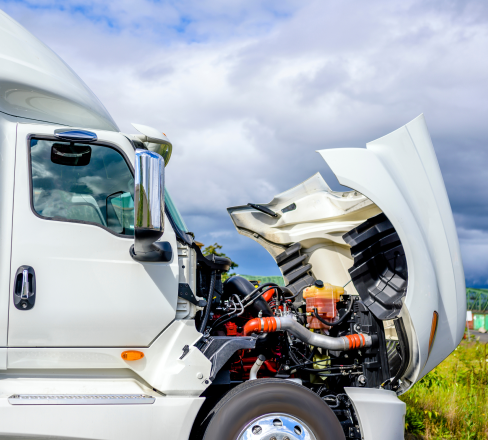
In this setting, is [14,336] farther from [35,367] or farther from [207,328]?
[207,328]

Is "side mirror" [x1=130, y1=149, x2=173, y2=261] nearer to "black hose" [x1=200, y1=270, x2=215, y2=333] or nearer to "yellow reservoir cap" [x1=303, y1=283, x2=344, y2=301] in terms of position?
"black hose" [x1=200, y1=270, x2=215, y2=333]

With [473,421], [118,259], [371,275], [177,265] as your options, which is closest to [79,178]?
[118,259]

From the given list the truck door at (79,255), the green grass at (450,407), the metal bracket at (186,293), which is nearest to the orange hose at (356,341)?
the metal bracket at (186,293)

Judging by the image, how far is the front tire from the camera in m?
3.35

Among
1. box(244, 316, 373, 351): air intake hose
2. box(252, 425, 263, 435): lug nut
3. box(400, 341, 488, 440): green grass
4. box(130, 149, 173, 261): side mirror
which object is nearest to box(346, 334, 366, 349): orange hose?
box(244, 316, 373, 351): air intake hose

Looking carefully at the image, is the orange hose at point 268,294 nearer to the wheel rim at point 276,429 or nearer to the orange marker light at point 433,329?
the wheel rim at point 276,429

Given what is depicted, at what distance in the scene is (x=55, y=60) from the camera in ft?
12.7

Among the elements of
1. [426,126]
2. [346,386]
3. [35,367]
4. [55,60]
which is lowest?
[346,386]

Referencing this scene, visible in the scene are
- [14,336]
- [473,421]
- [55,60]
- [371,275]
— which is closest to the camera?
[14,336]

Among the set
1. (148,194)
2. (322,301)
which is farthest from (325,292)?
(148,194)

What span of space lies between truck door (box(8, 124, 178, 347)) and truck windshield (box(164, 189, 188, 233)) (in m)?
Result: 0.22

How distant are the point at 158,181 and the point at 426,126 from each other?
2.41 m

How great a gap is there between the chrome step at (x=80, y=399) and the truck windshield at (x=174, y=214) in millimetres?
1281

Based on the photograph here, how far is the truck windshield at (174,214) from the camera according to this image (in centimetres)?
384
